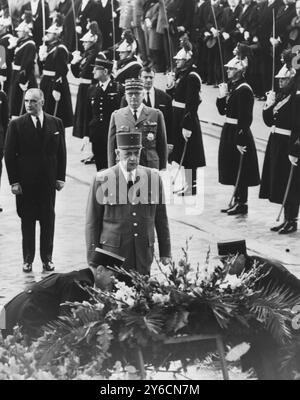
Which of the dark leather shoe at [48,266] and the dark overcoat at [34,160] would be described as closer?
the dark overcoat at [34,160]

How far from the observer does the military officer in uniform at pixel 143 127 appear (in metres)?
13.0

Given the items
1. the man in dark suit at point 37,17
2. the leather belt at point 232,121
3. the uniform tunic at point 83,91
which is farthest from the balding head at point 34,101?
the man in dark suit at point 37,17

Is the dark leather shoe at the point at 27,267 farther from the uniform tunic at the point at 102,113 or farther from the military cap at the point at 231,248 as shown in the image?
the military cap at the point at 231,248

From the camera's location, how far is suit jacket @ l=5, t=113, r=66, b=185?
12.1 meters

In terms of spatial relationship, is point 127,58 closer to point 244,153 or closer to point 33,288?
point 244,153

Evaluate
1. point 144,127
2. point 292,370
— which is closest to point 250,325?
point 292,370

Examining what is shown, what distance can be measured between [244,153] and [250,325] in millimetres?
7698

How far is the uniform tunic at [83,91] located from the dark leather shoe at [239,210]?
137 inches

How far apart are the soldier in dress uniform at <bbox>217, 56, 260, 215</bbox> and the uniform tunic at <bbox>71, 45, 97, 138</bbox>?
10.3ft

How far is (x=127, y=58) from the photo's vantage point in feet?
59.3

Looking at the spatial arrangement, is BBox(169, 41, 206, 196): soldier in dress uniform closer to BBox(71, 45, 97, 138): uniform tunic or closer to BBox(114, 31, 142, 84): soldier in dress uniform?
BBox(114, 31, 142, 84): soldier in dress uniform

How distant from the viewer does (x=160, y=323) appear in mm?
7145

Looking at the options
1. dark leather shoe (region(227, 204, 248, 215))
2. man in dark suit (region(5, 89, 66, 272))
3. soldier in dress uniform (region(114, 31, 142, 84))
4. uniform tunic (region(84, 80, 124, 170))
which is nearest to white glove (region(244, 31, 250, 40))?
soldier in dress uniform (region(114, 31, 142, 84))

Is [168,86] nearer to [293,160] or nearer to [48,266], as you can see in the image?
[293,160]
